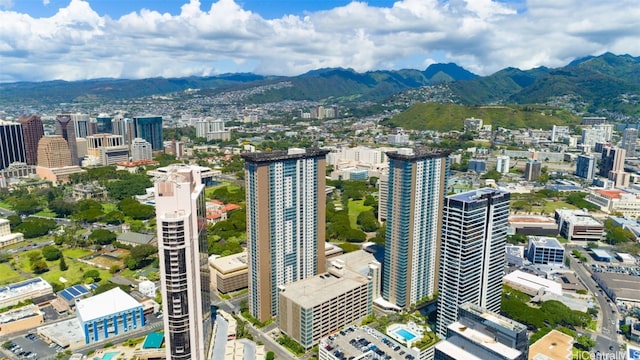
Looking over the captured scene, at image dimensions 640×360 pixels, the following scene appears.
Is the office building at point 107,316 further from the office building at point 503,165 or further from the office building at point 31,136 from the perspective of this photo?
the office building at point 503,165

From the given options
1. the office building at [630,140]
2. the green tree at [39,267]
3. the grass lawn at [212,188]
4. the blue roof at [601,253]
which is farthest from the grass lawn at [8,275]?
the office building at [630,140]

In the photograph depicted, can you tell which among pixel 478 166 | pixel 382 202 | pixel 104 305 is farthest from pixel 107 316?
pixel 478 166

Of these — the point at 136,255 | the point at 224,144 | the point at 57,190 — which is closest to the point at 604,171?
the point at 136,255

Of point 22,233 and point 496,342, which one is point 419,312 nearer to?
point 496,342

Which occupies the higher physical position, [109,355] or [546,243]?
[546,243]

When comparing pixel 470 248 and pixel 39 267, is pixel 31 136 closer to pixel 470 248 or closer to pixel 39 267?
pixel 39 267

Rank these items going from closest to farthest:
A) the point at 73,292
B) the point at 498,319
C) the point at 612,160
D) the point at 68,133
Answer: the point at 498,319
the point at 73,292
the point at 612,160
the point at 68,133
